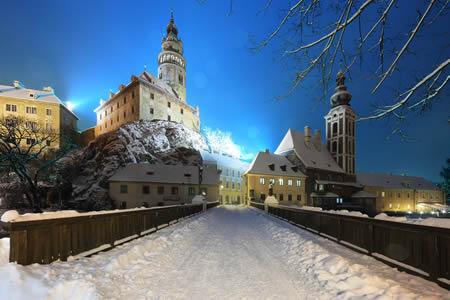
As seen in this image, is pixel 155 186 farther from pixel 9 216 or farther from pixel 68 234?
pixel 9 216

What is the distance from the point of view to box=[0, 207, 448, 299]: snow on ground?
13.0 feet

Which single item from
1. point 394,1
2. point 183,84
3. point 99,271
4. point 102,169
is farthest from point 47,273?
point 183,84

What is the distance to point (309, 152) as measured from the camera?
5606cm

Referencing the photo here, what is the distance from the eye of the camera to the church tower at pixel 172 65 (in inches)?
3103

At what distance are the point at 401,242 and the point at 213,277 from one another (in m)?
4.34

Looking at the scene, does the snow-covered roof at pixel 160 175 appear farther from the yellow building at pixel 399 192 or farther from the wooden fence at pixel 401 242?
the yellow building at pixel 399 192

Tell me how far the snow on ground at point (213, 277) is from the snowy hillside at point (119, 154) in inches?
1676

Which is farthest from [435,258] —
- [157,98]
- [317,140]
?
[157,98]

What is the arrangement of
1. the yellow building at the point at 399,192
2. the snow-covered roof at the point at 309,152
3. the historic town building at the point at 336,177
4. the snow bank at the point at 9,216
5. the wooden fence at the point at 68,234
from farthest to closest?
the yellow building at the point at 399,192 < the snow-covered roof at the point at 309,152 < the historic town building at the point at 336,177 < the wooden fence at the point at 68,234 < the snow bank at the point at 9,216

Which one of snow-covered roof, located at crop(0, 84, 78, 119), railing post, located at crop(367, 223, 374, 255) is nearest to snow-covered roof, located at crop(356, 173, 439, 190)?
railing post, located at crop(367, 223, 374, 255)

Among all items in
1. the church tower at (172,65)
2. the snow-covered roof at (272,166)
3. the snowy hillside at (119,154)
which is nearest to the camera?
the snow-covered roof at (272,166)

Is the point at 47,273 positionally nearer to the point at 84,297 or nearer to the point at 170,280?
the point at 84,297

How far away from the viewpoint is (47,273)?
4.33 m

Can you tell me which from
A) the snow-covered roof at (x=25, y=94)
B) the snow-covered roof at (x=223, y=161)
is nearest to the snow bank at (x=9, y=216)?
the snow-covered roof at (x=223, y=161)
